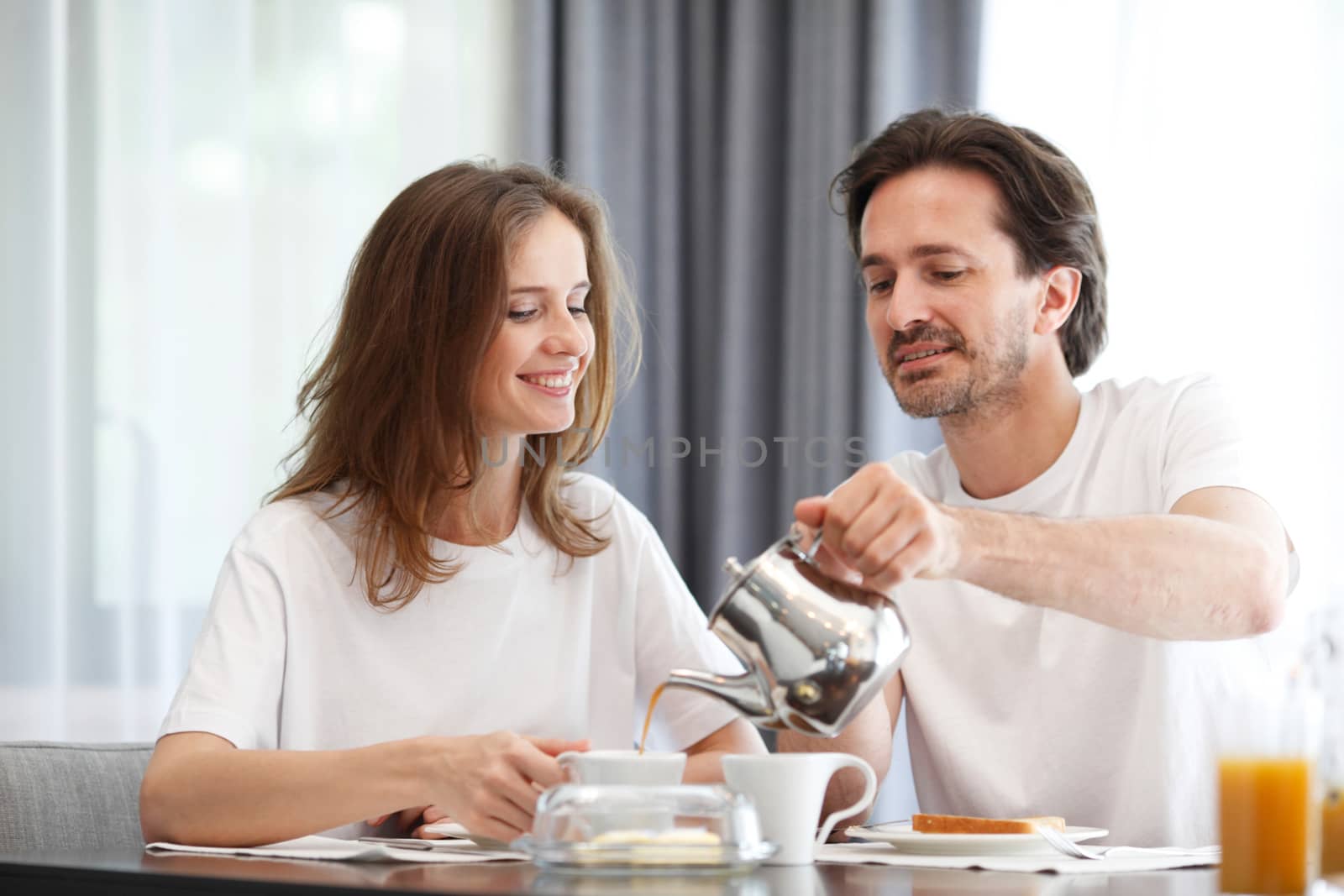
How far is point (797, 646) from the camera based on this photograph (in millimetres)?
1033

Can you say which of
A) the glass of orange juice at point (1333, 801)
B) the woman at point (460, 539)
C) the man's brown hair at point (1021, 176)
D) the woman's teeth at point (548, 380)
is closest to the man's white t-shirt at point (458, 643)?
the woman at point (460, 539)

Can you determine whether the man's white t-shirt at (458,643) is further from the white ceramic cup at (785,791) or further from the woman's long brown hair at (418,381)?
the white ceramic cup at (785,791)

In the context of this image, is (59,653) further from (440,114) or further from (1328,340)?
(1328,340)

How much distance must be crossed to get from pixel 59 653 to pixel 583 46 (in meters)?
1.63

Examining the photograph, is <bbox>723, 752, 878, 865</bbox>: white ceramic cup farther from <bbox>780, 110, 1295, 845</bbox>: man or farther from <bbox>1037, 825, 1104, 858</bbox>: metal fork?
<bbox>780, 110, 1295, 845</bbox>: man

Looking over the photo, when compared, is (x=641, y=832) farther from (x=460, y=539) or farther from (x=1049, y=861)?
(x=460, y=539)

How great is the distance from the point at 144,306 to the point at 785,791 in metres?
1.84

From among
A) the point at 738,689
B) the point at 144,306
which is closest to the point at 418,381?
the point at 738,689

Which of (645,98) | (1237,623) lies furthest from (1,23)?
(1237,623)

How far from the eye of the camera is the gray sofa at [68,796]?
149 cm

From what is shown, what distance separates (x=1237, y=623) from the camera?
136 centimetres

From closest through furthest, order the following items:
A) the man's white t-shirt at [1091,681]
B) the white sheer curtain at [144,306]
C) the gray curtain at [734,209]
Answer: the man's white t-shirt at [1091,681]
the white sheer curtain at [144,306]
the gray curtain at [734,209]

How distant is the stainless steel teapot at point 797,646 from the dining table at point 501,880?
12cm

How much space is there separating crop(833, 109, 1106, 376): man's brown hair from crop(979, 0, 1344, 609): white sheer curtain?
625mm
